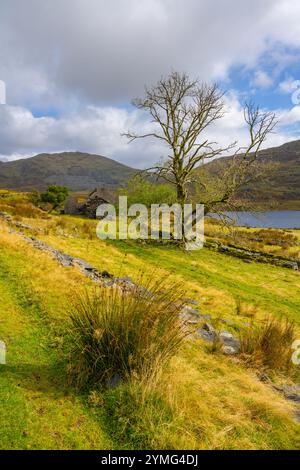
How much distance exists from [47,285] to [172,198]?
19.5 metres

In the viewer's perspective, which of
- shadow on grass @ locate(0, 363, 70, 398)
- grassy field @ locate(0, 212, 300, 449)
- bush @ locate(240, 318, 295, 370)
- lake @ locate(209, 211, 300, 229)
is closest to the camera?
grassy field @ locate(0, 212, 300, 449)

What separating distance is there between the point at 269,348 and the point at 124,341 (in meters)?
4.39

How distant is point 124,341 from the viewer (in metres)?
6.32

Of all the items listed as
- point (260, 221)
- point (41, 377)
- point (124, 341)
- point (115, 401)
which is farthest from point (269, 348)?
point (260, 221)

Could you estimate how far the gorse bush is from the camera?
20.3 feet

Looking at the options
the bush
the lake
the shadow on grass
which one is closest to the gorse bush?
the shadow on grass

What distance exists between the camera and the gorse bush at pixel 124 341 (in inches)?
244

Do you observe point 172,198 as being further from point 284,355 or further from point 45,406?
point 45,406

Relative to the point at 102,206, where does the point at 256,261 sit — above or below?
below

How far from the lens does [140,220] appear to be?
3716 cm

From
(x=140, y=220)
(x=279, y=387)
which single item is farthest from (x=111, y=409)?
(x=140, y=220)

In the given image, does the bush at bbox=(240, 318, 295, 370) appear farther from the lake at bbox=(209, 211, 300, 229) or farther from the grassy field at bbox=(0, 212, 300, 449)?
the lake at bbox=(209, 211, 300, 229)

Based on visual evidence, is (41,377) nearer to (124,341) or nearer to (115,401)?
(115,401)

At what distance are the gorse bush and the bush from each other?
3.00 meters
